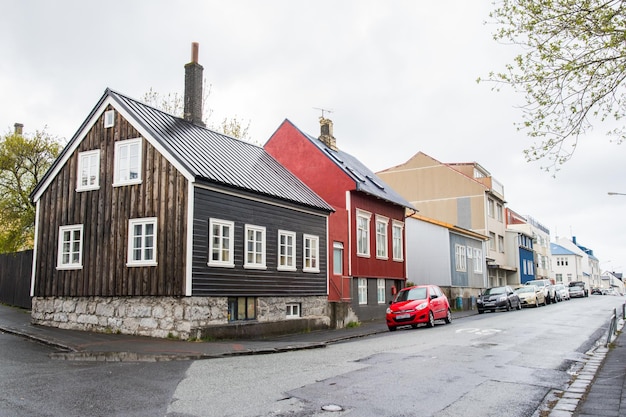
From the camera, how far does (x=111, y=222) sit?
19984 mm

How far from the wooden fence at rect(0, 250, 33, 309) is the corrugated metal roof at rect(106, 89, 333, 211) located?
31.9ft

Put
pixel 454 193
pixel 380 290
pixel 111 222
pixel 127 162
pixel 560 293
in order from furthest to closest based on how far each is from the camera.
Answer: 1. pixel 454 193
2. pixel 560 293
3. pixel 380 290
4. pixel 127 162
5. pixel 111 222

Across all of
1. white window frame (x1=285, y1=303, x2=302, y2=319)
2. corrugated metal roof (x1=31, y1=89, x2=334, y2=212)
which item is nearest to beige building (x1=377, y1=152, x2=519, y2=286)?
corrugated metal roof (x1=31, y1=89, x2=334, y2=212)

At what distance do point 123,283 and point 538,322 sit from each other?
1588 centimetres

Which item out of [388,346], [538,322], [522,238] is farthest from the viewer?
[522,238]

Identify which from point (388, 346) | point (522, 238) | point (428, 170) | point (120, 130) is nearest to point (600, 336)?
point (388, 346)

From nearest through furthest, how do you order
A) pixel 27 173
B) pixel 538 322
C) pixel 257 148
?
pixel 538 322
pixel 257 148
pixel 27 173

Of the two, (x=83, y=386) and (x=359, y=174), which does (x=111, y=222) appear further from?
(x=359, y=174)

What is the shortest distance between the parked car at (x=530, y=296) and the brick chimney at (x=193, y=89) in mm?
23560

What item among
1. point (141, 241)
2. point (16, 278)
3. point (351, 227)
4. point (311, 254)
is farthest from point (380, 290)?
point (16, 278)

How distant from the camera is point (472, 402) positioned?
28.4ft

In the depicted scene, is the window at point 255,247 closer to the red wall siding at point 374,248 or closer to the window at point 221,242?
the window at point 221,242

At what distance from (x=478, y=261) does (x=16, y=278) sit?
32964 mm

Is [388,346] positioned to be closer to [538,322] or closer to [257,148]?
[538,322]
